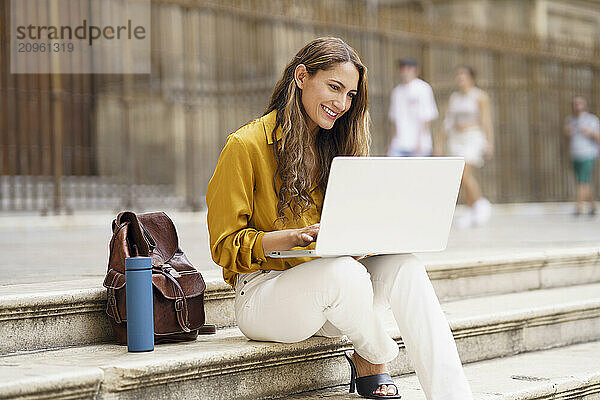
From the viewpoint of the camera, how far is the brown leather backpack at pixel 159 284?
3.36 metres

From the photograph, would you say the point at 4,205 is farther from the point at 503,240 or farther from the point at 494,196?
the point at 494,196

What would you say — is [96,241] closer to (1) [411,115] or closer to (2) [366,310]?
(1) [411,115]

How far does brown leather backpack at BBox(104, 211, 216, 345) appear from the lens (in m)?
3.36

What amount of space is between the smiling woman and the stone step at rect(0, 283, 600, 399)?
4.6 inches

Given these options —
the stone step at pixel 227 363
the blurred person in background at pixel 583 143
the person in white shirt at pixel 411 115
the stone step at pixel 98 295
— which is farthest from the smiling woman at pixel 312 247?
the blurred person in background at pixel 583 143

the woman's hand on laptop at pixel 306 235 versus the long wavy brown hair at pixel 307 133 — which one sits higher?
the long wavy brown hair at pixel 307 133

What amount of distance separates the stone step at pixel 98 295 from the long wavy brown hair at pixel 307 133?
672 millimetres

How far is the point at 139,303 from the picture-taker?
3.21 meters

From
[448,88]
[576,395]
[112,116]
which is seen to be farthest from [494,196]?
[576,395]

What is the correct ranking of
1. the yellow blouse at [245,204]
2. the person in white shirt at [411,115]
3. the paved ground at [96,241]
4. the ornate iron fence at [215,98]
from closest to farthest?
the yellow blouse at [245,204] → the paved ground at [96,241] → the person in white shirt at [411,115] → the ornate iron fence at [215,98]

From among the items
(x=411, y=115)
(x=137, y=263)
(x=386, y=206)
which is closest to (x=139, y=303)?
(x=137, y=263)

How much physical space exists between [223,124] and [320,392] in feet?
28.2

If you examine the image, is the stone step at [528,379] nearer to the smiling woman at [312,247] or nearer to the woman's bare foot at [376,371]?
the woman's bare foot at [376,371]

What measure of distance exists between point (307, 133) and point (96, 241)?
391cm
